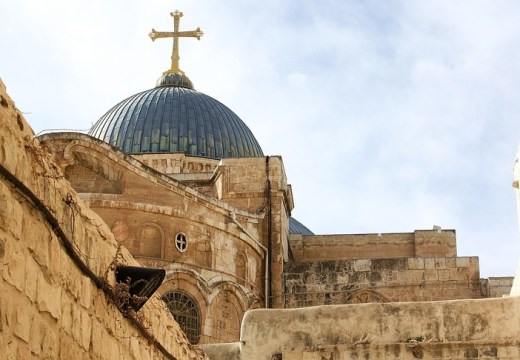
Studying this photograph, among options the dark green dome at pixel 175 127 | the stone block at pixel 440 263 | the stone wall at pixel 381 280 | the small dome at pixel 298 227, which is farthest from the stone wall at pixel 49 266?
the small dome at pixel 298 227

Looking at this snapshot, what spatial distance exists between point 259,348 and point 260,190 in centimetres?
1279

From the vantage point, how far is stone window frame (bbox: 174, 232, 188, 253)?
20656 millimetres

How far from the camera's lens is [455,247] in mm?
25250

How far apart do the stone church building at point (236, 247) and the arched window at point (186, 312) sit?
0.06 feet

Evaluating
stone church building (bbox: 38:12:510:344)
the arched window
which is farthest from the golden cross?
the arched window

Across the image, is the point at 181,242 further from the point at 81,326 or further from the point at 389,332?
the point at 81,326

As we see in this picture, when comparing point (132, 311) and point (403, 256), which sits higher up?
point (403, 256)

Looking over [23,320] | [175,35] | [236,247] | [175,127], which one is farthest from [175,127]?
[23,320]

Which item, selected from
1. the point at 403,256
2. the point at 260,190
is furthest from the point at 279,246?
the point at 403,256

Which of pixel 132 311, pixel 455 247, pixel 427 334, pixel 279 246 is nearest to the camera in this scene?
pixel 132 311

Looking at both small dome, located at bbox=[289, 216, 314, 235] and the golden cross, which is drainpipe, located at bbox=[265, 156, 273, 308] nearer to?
small dome, located at bbox=[289, 216, 314, 235]

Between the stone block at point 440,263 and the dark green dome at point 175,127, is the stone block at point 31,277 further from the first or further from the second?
the dark green dome at point 175,127

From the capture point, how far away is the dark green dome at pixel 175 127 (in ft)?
97.6

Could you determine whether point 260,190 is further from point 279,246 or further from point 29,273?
point 29,273
